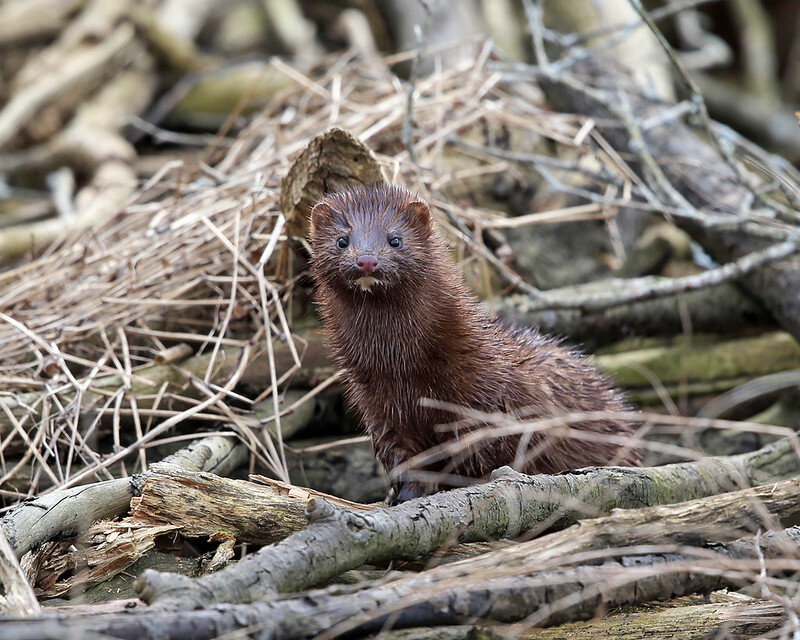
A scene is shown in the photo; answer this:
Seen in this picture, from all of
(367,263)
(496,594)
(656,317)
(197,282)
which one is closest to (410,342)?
(367,263)

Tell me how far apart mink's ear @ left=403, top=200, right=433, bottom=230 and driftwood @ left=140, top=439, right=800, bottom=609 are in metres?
1.09

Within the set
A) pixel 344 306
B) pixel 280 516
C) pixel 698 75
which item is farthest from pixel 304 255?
pixel 698 75

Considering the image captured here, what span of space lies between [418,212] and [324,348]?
118 cm

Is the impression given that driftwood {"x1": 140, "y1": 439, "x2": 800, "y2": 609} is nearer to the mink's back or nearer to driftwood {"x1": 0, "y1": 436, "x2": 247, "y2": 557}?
the mink's back

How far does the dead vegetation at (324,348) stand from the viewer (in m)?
2.17

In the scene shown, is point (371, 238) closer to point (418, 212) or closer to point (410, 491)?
point (418, 212)

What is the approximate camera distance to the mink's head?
10.4 ft

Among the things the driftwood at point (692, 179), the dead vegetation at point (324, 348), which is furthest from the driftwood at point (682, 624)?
the driftwood at point (692, 179)

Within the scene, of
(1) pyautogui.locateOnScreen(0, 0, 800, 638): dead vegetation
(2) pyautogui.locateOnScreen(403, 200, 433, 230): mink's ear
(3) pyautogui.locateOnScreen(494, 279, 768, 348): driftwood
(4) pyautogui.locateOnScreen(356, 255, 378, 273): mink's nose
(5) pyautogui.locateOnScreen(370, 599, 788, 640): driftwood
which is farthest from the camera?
(3) pyautogui.locateOnScreen(494, 279, 768, 348): driftwood

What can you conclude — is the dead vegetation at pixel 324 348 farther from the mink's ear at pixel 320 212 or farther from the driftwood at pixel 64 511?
the mink's ear at pixel 320 212

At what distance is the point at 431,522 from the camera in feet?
7.95

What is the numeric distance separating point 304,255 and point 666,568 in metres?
2.56

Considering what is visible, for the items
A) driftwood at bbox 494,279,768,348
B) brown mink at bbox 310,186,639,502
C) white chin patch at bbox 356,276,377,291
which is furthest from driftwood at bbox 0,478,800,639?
driftwood at bbox 494,279,768,348

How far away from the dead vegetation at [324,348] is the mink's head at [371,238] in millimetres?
362
